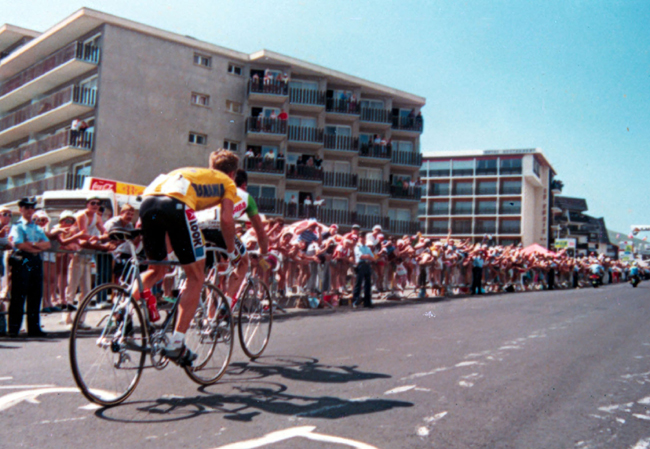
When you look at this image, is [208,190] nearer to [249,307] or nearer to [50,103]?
[249,307]

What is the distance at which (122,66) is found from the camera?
3734cm

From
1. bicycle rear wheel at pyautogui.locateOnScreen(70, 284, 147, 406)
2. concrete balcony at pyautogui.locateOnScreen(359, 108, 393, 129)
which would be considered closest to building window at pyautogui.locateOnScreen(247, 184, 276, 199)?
concrete balcony at pyautogui.locateOnScreen(359, 108, 393, 129)

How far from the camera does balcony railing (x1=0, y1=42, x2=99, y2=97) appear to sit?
3750cm

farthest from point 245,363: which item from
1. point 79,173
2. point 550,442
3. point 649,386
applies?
point 79,173

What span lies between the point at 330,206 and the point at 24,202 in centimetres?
4064

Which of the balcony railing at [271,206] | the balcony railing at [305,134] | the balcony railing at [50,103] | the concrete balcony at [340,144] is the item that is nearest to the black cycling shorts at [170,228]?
the balcony railing at [50,103]

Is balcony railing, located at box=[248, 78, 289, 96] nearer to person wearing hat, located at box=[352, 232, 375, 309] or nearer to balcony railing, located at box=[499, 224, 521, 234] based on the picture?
person wearing hat, located at box=[352, 232, 375, 309]

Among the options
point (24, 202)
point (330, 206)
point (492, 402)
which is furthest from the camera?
point (330, 206)

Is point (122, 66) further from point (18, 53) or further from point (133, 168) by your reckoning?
point (18, 53)

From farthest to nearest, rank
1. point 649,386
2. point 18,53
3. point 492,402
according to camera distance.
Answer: point 18,53
point 649,386
point 492,402

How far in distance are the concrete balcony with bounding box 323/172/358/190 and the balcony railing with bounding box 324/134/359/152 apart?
81.6 inches

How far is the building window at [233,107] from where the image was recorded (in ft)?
141

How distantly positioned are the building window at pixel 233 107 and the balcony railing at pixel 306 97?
14.0 ft

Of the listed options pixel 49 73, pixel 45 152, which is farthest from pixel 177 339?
pixel 49 73
